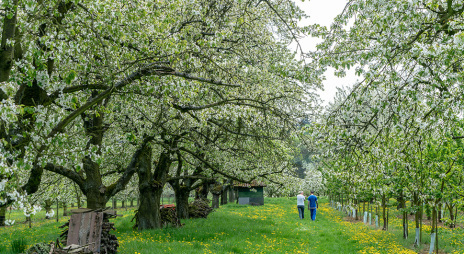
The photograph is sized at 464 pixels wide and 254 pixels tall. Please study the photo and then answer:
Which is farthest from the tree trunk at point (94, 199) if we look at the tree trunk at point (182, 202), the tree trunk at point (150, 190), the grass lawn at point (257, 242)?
the tree trunk at point (182, 202)

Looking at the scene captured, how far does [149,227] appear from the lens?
16078 millimetres

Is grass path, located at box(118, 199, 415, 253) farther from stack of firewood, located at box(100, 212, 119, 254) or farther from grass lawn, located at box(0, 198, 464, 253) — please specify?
stack of firewood, located at box(100, 212, 119, 254)

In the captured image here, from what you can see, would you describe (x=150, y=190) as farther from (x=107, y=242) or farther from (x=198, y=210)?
(x=198, y=210)

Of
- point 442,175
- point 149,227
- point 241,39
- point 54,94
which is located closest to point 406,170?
point 442,175

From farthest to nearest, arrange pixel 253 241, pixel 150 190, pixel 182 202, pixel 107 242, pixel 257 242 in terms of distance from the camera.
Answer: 1. pixel 182 202
2. pixel 150 190
3. pixel 253 241
4. pixel 257 242
5. pixel 107 242

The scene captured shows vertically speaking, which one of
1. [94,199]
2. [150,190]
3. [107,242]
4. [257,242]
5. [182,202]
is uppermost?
[150,190]

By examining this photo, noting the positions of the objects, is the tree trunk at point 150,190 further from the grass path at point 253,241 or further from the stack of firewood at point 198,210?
the stack of firewood at point 198,210

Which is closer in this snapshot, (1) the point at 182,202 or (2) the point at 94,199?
(2) the point at 94,199

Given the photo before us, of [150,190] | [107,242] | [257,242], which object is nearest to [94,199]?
[107,242]

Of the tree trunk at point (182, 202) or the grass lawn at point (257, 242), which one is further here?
the tree trunk at point (182, 202)

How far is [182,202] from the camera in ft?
69.6

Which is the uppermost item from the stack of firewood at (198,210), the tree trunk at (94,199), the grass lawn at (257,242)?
the tree trunk at (94,199)

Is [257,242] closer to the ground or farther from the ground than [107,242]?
closer to the ground

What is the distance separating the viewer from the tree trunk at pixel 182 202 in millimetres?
20688
